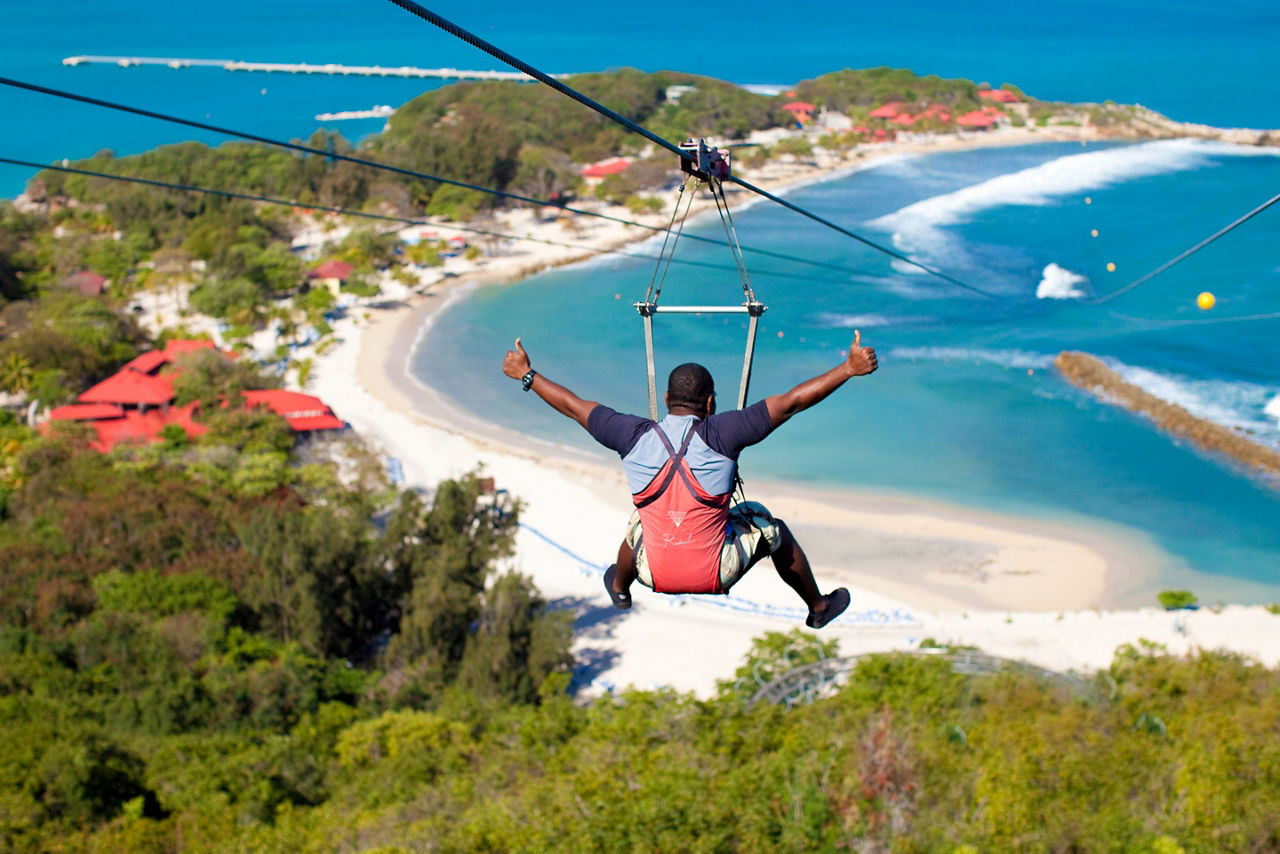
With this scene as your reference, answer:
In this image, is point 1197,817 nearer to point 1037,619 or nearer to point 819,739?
point 819,739

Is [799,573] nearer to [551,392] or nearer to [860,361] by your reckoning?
[860,361]

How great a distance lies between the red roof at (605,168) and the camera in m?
58.7

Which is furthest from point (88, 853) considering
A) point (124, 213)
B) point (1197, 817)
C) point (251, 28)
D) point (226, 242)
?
point (251, 28)

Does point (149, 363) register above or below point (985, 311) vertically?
below

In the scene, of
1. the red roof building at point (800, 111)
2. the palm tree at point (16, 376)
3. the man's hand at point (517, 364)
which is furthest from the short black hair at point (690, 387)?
the red roof building at point (800, 111)

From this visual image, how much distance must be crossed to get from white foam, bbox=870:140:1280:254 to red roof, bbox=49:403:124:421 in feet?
110

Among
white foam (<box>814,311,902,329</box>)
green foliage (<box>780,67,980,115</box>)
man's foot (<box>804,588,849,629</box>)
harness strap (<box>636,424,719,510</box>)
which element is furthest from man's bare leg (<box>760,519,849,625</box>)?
green foliage (<box>780,67,980,115</box>)

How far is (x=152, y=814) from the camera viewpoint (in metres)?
12.3

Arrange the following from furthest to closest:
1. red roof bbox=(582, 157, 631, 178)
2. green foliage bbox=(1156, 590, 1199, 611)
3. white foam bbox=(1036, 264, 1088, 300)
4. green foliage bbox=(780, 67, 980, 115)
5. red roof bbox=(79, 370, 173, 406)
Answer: green foliage bbox=(780, 67, 980, 115)
red roof bbox=(582, 157, 631, 178)
white foam bbox=(1036, 264, 1088, 300)
red roof bbox=(79, 370, 173, 406)
green foliage bbox=(1156, 590, 1199, 611)

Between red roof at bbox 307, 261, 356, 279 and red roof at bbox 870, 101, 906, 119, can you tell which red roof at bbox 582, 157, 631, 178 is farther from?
red roof at bbox 870, 101, 906, 119

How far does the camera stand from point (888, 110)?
77.1m

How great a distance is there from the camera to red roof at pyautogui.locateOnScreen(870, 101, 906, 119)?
7644cm

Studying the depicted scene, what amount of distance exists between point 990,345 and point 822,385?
3561 centimetres

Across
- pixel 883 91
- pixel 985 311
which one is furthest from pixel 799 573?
pixel 883 91
